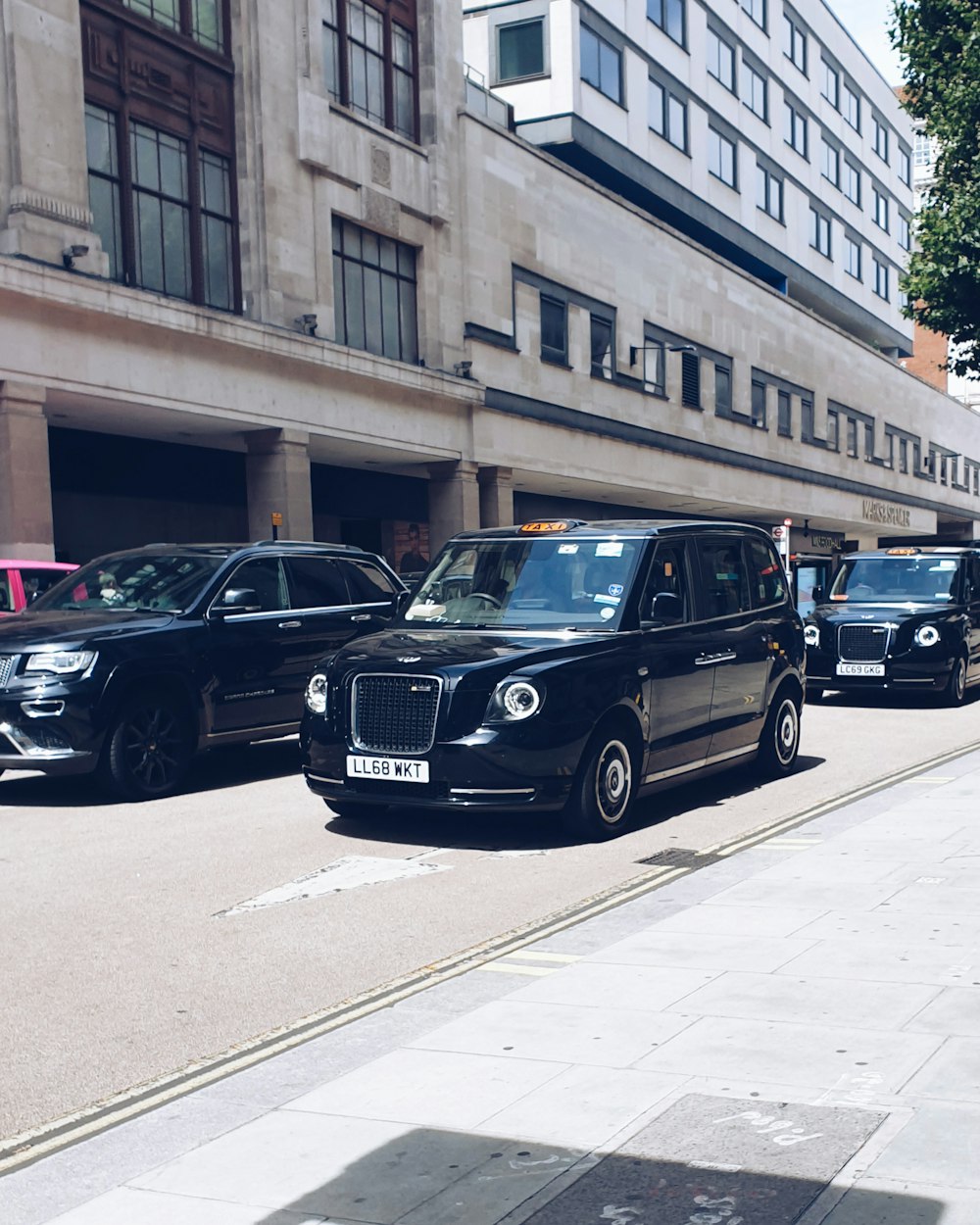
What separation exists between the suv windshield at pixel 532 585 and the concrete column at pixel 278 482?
A: 50.5ft

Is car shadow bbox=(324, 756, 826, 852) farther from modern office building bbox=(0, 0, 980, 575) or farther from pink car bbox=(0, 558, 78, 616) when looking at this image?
modern office building bbox=(0, 0, 980, 575)

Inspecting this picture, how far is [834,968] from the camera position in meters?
5.44

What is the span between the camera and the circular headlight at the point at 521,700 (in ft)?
27.6

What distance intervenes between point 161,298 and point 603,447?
15.9 metres

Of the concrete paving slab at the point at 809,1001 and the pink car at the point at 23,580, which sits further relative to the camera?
the pink car at the point at 23,580

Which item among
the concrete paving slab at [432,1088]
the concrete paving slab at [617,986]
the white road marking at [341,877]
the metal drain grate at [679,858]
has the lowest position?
the metal drain grate at [679,858]

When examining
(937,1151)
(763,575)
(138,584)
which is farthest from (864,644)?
(937,1151)

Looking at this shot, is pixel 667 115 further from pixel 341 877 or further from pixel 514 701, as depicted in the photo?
pixel 341 877

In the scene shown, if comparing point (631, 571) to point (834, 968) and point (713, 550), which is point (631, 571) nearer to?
point (713, 550)

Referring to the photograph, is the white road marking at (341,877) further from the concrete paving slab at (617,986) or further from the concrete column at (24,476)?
the concrete column at (24,476)

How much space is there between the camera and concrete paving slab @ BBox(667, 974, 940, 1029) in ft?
15.8

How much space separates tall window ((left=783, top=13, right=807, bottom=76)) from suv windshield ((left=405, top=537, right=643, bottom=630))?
154ft

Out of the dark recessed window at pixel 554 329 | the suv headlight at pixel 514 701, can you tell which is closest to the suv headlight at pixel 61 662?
the suv headlight at pixel 514 701

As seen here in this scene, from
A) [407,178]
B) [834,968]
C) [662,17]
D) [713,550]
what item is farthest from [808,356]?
[834,968]
